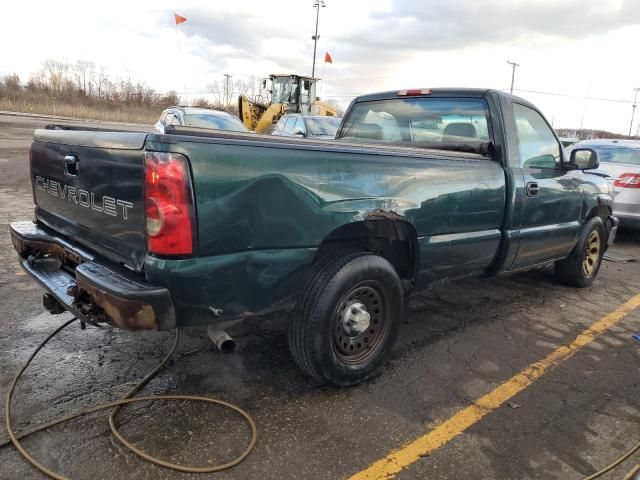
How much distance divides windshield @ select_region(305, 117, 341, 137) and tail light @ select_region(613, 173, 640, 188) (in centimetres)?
594

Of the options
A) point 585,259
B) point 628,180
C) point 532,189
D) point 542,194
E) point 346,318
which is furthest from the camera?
point 628,180

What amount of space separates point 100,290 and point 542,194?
363cm

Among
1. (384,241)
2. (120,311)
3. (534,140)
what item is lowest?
(120,311)

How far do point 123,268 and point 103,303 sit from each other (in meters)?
0.28

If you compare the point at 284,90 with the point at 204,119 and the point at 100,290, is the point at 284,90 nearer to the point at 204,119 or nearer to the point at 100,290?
the point at 204,119

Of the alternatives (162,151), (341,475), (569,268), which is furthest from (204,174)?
(569,268)

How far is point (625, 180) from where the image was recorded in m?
8.01

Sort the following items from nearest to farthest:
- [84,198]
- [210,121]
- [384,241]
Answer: [84,198] < [384,241] < [210,121]

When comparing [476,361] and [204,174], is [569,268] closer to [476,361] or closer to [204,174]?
[476,361]

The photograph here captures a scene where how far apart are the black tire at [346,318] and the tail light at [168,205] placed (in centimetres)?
85

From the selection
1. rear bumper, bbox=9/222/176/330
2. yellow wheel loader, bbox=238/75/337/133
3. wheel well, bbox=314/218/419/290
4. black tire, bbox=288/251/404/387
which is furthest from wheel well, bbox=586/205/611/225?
yellow wheel loader, bbox=238/75/337/133

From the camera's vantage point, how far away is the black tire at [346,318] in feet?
9.35

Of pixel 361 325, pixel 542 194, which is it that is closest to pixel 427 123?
pixel 542 194

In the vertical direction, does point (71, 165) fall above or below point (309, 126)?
below
